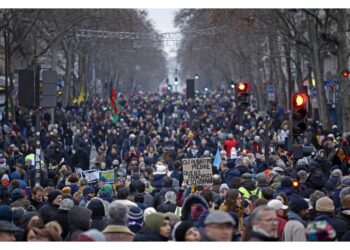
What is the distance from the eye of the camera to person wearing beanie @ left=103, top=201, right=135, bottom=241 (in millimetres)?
10672

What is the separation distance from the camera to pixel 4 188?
63.2 ft

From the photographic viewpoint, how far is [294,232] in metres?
11.5

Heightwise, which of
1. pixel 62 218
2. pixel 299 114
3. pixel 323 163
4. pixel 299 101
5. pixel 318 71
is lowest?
pixel 62 218

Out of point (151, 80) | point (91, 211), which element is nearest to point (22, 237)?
point (91, 211)

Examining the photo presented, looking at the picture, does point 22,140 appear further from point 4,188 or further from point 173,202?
point 173,202

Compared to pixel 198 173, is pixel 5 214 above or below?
below

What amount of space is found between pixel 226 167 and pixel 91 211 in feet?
40.8

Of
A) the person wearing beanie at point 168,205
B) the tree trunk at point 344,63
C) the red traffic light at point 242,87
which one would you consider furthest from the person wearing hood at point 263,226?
the tree trunk at point 344,63

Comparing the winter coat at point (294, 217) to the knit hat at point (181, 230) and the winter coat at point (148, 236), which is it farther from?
the knit hat at point (181, 230)

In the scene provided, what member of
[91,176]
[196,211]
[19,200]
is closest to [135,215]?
[196,211]

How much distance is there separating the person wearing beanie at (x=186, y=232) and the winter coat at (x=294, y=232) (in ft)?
5.42

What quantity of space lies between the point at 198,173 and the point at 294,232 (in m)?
7.47

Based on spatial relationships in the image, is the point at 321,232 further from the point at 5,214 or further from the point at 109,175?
the point at 109,175

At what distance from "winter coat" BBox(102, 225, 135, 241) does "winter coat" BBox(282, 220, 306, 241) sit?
174cm
